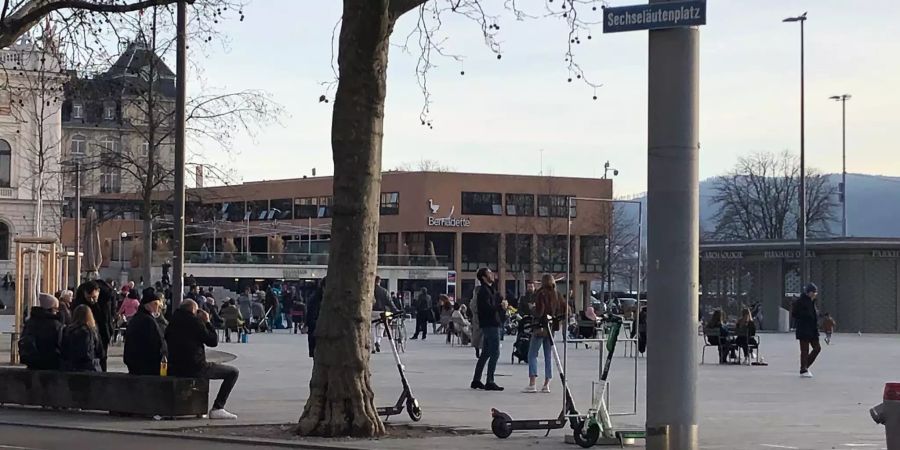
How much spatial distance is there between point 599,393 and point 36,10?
1100 cm

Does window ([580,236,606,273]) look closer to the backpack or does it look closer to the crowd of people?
the crowd of people

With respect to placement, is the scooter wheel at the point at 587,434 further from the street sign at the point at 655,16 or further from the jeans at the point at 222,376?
the jeans at the point at 222,376

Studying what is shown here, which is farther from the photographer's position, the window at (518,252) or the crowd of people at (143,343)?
the window at (518,252)

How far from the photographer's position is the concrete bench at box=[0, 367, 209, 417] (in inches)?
661

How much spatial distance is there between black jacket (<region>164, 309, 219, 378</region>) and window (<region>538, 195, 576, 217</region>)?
82506mm

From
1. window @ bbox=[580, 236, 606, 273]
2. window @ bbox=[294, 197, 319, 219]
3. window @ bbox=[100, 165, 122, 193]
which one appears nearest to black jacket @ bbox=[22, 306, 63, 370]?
window @ bbox=[100, 165, 122, 193]

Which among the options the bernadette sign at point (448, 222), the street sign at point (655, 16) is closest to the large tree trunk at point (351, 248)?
the street sign at point (655, 16)

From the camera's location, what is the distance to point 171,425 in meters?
16.2

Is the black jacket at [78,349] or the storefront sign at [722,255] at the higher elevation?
the storefront sign at [722,255]

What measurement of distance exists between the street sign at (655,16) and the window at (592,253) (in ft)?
277

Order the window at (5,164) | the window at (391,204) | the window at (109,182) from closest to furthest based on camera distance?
the window at (109,182) < the window at (5,164) < the window at (391,204)

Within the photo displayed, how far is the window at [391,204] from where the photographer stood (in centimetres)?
10056

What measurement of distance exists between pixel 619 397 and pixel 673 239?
9376mm

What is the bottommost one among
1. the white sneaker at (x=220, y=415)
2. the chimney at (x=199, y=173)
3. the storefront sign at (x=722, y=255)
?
the white sneaker at (x=220, y=415)
